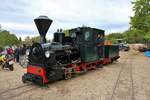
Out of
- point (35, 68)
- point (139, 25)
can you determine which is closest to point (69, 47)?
point (35, 68)

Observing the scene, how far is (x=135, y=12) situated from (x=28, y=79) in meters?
24.3

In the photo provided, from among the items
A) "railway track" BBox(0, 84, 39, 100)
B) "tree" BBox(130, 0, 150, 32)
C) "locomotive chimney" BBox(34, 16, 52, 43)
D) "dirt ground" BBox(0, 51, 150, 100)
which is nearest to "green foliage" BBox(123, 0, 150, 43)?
"tree" BBox(130, 0, 150, 32)

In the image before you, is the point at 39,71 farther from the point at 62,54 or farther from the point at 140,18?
the point at 140,18

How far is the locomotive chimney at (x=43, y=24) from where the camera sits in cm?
798

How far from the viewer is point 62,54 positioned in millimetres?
7863

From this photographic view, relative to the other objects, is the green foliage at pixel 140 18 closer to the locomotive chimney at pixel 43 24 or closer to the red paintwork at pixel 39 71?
the locomotive chimney at pixel 43 24

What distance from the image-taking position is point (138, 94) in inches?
228

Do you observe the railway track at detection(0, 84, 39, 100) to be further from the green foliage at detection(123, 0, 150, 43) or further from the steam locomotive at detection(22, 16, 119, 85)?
the green foliage at detection(123, 0, 150, 43)

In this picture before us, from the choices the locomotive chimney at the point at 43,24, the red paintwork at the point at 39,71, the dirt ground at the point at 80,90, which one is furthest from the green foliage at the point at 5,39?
the dirt ground at the point at 80,90

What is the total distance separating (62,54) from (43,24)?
1.64 meters

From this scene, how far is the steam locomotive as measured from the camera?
6960 mm

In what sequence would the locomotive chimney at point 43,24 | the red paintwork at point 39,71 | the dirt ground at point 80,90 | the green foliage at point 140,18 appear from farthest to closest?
1. the green foliage at point 140,18
2. the locomotive chimney at point 43,24
3. the red paintwork at point 39,71
4. the dirt ground at point 80,90

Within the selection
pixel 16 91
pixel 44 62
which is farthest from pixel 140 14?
pixel 16 91

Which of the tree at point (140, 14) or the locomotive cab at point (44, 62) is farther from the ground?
the tree at point (140, 14)
